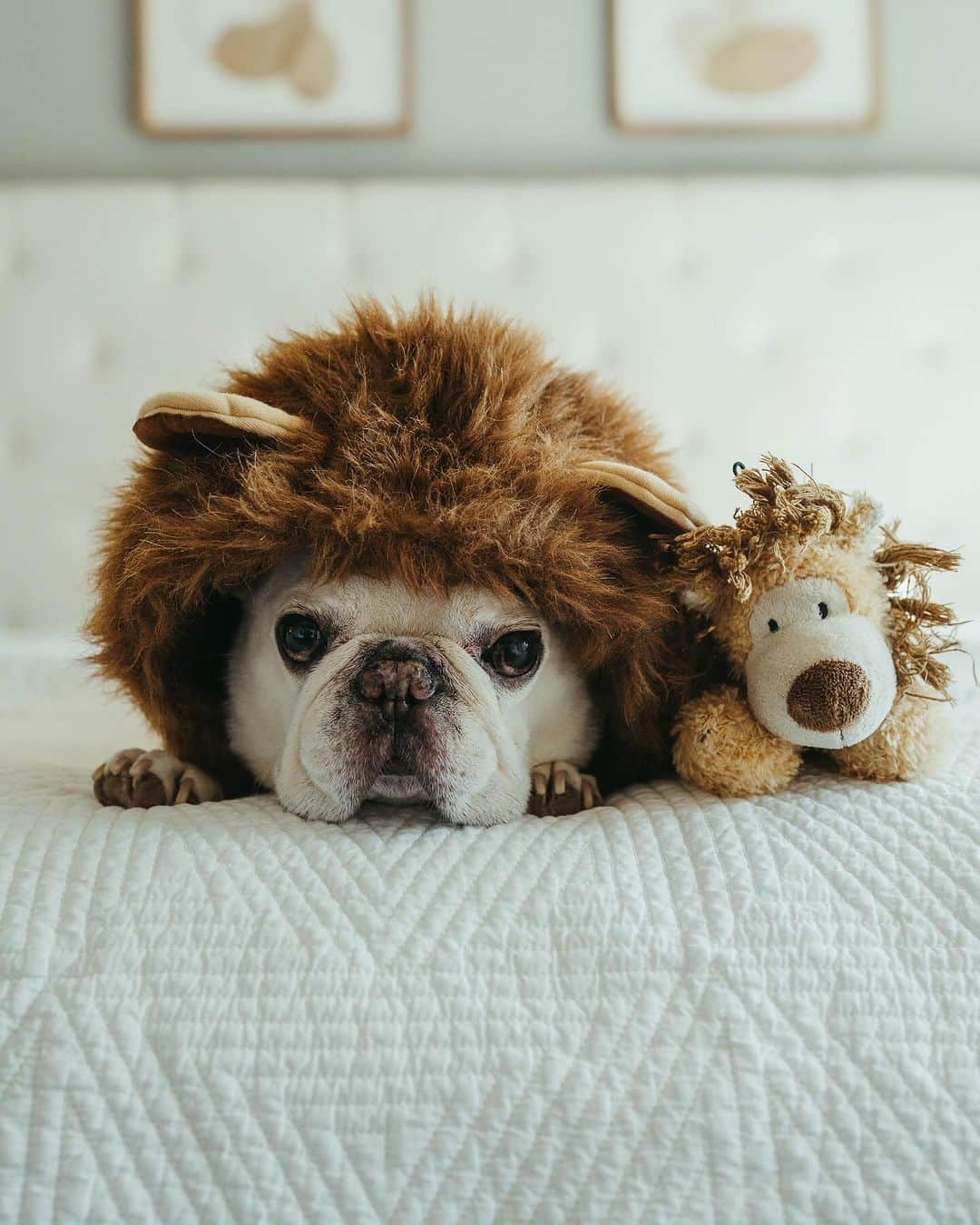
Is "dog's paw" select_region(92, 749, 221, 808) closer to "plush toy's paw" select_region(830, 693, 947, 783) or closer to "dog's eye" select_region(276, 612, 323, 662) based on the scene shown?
"dog's eye" select_region(276, 612, 323, 662)

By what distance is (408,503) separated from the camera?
80 centimetres

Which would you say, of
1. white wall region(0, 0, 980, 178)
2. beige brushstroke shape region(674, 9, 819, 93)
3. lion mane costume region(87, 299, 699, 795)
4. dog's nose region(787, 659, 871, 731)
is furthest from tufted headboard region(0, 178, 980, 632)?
dog's nose region(787, 659, 871, 731)

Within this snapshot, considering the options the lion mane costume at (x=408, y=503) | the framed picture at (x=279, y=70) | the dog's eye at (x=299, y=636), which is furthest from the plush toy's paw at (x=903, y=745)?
the framed picture at (x=279, y=70)

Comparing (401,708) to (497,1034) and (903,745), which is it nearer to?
(497,1034)

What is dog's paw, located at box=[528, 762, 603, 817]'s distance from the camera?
34.3 inches

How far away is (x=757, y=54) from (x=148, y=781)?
87.2 inches

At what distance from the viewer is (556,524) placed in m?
0.81

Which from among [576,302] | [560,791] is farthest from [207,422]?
[576,302]

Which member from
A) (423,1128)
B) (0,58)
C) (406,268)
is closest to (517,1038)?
(423,1128)

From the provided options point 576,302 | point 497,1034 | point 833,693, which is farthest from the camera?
point 576,302

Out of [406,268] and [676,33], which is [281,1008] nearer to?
[406,268]

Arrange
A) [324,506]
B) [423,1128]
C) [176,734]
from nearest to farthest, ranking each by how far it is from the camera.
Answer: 1. [423,1128]
2. [324,506]
3. [176,734]

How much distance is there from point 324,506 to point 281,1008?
36 cm

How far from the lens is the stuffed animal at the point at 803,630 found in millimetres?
769
